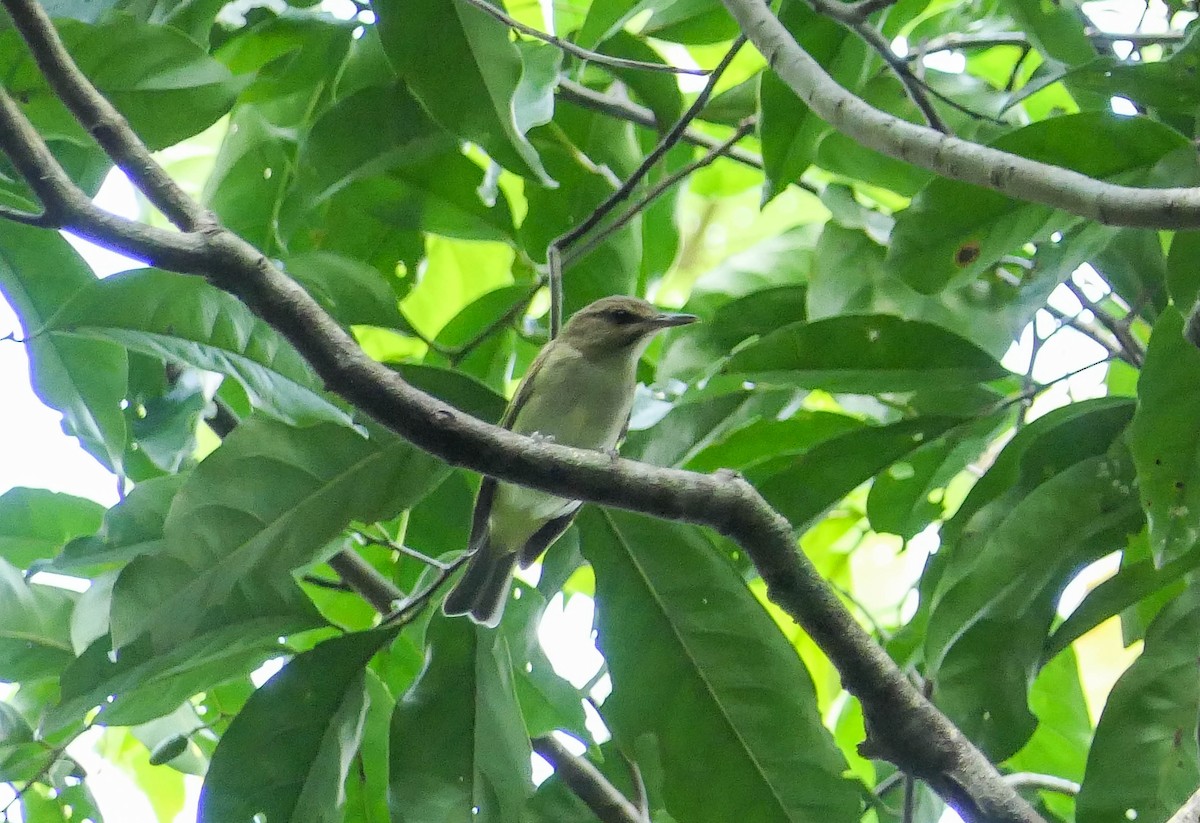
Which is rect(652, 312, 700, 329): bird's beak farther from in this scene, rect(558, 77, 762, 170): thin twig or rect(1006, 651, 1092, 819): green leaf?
rect(1006, 651, 1092, 819): green leaf

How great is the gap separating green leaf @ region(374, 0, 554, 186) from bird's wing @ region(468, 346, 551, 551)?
1.71 feet

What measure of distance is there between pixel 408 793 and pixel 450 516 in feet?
2.13

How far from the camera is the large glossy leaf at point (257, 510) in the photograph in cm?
192

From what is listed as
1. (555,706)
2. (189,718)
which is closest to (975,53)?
(555,706)

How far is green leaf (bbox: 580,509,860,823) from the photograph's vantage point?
1962mm

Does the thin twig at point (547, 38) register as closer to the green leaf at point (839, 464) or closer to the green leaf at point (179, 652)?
the green leaf at point (839, 464)

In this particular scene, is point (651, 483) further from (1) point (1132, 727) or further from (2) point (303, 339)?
(1) point (1132, 727)

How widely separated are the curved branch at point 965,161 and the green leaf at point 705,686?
29.6 inches

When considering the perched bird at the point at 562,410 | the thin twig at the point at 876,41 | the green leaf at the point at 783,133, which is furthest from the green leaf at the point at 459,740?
the thin twig at the point at 876,41

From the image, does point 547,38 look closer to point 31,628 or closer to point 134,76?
point 134,76

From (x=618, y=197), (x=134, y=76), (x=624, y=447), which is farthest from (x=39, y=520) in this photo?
(x=618, y=197)

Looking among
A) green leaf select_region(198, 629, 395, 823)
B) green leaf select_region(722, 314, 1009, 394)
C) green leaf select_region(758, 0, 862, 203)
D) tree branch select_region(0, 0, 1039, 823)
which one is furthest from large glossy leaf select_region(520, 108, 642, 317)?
tree branch select_region(0, 0, 1039, 823)

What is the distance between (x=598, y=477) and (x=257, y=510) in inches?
28.3

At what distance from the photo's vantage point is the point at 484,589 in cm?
257
